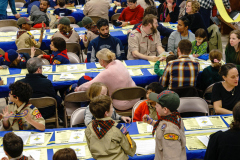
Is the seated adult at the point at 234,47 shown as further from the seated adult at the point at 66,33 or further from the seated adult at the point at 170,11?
the seated adult at the point at 66,33

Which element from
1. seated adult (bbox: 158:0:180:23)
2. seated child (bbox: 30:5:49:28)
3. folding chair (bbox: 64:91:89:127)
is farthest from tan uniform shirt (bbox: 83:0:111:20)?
folding chair (bbox: 64:91:89:127)

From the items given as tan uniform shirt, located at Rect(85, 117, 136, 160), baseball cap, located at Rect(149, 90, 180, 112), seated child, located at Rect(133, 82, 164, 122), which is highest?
baseball cap, located at Rect(149, 90, 180, 112)

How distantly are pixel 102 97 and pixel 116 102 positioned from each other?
152 centimetres

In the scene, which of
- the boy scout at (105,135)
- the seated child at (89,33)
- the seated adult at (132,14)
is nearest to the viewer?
the boy scout at (105,135)

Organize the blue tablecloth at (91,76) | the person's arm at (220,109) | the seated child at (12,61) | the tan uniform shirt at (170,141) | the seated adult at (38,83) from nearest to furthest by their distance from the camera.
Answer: the tan uniform shirt at (170,141), the person's arm at (220,109), the seated adult at (38,83), the blue tablecloth at (91,76), the seated child at (12,61)

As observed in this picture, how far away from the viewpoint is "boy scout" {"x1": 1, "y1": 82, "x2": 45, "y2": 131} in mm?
3155

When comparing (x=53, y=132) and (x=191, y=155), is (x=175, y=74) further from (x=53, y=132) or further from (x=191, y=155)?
(x=53, y=132)

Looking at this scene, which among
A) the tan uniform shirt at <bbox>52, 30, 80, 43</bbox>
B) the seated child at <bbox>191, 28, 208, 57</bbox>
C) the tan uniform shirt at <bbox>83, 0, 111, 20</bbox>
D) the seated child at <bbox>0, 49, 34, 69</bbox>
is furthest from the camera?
the tan uniform shirt at <bbox>83, 0, 111, 20</bbox>

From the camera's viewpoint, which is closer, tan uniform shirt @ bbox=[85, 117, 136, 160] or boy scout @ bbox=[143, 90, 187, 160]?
boy scout @ bbox=[143, 90, 187, 160]

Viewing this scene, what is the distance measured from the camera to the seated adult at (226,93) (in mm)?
3633

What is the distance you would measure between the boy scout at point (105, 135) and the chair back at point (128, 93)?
134 cm

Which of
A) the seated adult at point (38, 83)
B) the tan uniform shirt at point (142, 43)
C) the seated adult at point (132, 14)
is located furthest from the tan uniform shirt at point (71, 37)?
the seated adult at point (38, 83)

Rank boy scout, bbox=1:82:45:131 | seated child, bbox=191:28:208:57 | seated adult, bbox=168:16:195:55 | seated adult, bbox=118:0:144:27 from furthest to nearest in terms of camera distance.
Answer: seated adult, bbox=118:0:144:27 → seated adult, bbox=168:16:195:55 → seated child, bbox=191:28:208:57 → boy scout, bbox=1:82:45:131

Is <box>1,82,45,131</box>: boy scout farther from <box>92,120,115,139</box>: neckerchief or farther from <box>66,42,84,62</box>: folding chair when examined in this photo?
<box>66,42,84,62</box>: folding chair
